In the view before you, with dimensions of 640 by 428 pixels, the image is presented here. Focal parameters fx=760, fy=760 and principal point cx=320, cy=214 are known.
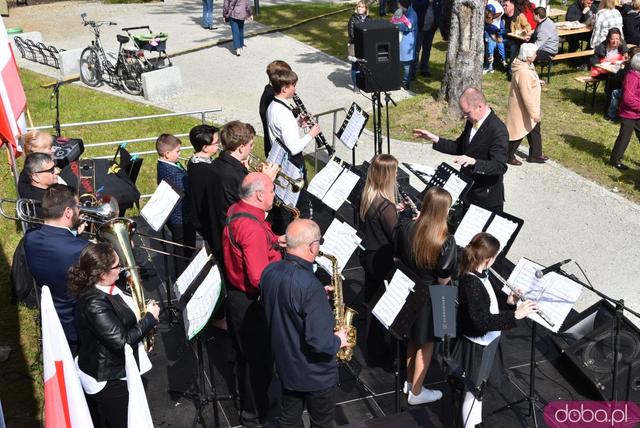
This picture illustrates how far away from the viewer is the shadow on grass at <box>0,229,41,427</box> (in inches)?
249

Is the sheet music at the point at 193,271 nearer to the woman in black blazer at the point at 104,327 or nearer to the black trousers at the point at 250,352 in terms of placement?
the woman in black blazer at the point at 104,327

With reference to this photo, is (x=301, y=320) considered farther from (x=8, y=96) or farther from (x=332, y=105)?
(x=332, y=105)

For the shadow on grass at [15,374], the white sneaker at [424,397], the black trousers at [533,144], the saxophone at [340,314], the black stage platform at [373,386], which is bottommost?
the shadow on grass at [15,374]

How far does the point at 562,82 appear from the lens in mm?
14836

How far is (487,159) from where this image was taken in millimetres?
7477

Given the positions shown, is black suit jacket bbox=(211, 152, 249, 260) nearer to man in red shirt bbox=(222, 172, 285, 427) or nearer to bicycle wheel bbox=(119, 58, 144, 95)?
man in red shirt bbox=(222, 172, 285, 427)

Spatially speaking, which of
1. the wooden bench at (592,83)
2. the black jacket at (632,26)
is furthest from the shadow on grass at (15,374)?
the black jacket at (632,26)

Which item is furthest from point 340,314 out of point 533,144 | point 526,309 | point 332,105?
point 332,105

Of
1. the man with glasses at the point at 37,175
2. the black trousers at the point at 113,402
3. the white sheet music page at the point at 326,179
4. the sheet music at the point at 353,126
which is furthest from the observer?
the sheet music at the point at 353,126

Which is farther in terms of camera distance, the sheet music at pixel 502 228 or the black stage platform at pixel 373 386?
the sheet music at pixel 502 228

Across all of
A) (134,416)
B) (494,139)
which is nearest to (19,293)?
(134,416)

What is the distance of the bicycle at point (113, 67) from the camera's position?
1428cm

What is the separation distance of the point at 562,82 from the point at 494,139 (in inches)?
326

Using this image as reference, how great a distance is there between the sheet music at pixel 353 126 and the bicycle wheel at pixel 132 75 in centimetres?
706
